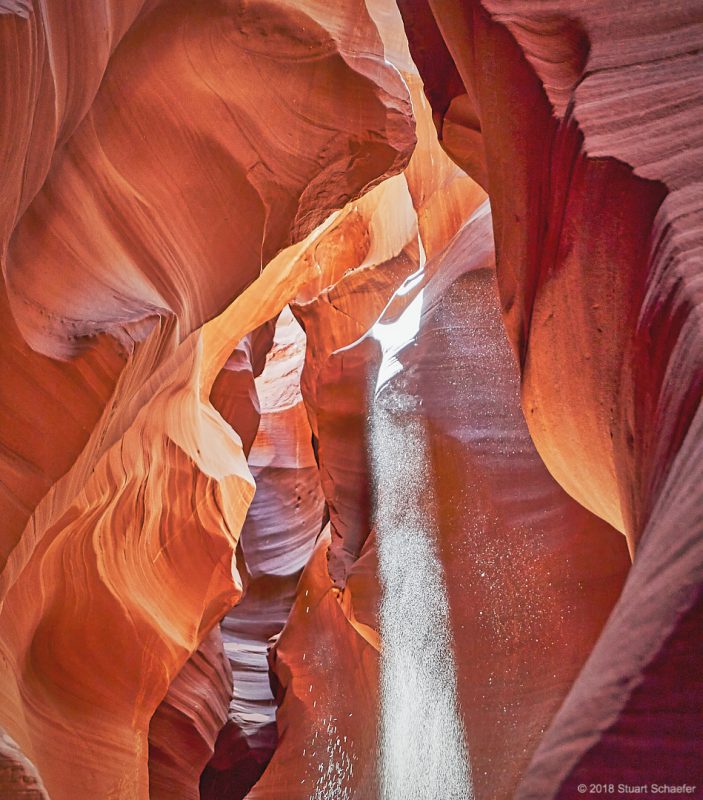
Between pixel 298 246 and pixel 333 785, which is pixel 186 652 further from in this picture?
pixel 298 246

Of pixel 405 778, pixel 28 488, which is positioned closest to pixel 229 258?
pixel 28 488

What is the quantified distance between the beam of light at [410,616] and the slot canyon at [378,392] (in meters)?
0.03

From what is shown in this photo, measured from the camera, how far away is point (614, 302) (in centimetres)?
196

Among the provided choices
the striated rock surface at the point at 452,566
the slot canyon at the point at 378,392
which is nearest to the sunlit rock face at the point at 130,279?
the slot canyon at the point at 378,392

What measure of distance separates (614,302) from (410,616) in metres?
3.23

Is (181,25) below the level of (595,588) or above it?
above

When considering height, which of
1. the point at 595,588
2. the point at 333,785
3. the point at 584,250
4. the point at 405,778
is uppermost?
the point at 584,250

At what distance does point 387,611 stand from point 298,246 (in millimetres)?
2599

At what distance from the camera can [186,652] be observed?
5.36 m

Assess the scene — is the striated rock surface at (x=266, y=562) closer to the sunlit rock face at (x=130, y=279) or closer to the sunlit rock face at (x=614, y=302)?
the sunlit rock face at (x=130, y=279)

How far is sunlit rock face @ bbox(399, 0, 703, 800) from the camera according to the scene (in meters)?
1.20

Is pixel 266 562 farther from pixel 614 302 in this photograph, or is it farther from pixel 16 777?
pixel 614 302

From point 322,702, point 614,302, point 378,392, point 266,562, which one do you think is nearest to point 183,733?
point 322,702

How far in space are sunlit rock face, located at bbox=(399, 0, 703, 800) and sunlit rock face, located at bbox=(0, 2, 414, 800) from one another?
1308mm
